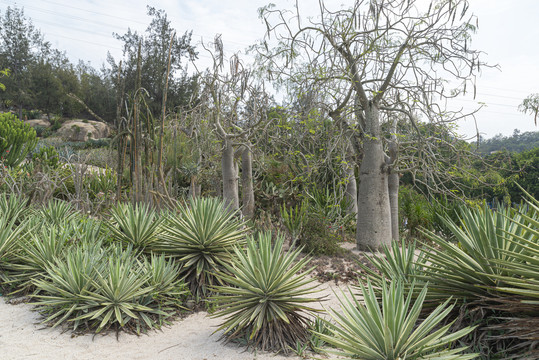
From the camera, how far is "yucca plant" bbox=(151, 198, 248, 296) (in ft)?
15.5

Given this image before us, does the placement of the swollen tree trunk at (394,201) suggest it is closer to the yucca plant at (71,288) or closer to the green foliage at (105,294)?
the green foliage at (105,294)

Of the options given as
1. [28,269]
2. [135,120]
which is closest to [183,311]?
[28,269]

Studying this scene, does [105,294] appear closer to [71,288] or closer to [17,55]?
[71,288]

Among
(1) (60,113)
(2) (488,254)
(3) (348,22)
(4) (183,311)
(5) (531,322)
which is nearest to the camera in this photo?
(5) (531,322)

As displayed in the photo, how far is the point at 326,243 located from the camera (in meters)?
7.38

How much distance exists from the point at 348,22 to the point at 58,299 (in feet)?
20.0

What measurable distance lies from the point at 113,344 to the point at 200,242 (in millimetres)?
1500

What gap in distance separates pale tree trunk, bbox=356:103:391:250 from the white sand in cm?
438

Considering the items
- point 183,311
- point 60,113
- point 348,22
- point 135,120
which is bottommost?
point 183,311

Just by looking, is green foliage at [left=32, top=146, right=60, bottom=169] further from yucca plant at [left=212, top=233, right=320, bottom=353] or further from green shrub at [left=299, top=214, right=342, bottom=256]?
yucca plant at [left=212, top=233, right=320, bottom=353]

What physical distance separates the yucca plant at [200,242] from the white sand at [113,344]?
2.46 ft

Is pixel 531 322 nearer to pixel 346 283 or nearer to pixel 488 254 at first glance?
pixel 488 254

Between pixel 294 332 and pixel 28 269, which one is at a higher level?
pixel 28 269

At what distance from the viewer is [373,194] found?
764cm
